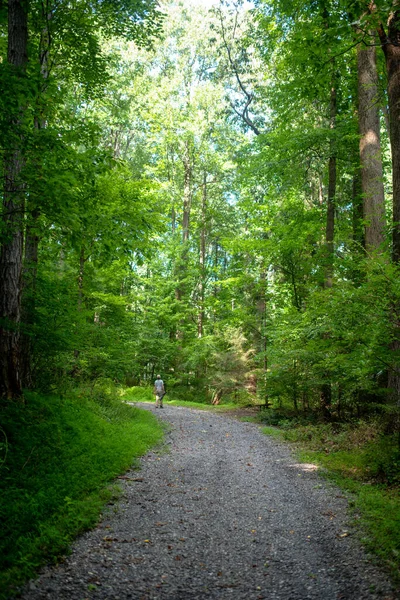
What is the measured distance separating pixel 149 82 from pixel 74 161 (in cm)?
2453

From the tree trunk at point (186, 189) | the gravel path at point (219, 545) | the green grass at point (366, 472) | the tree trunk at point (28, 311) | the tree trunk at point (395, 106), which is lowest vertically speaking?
the gravel path at point (219, 545)

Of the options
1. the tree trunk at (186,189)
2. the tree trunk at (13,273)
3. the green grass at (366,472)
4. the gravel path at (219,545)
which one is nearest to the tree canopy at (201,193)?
the tree trunk at (13,273)

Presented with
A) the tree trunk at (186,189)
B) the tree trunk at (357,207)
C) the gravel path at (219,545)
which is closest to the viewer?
the gravel path at (219,545)

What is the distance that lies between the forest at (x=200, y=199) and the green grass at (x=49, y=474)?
295 millimetres

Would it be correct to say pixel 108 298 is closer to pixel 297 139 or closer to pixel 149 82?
pixel 297 139

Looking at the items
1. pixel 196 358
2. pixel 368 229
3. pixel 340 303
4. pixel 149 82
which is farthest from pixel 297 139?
pixel 149 82

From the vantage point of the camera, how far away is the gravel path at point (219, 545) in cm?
346

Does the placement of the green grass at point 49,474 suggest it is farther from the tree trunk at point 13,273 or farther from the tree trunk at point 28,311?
the tree trunk at point 28,311

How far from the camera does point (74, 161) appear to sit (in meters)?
6.44

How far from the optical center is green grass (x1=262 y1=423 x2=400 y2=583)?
14.2 ft

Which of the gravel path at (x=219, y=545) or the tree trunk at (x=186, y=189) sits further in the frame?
the tree trunk at (x=186, y=189)

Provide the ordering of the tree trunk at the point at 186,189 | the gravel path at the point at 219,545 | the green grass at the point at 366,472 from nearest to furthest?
the gravel path at the point at 219,545, the green grass at the point at 366,472, the tree trunk at the point at 186,189

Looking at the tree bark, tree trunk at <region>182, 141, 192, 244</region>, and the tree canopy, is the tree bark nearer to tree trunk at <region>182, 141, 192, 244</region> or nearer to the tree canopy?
the tree canopy

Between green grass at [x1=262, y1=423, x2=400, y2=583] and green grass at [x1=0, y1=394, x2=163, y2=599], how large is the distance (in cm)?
326
